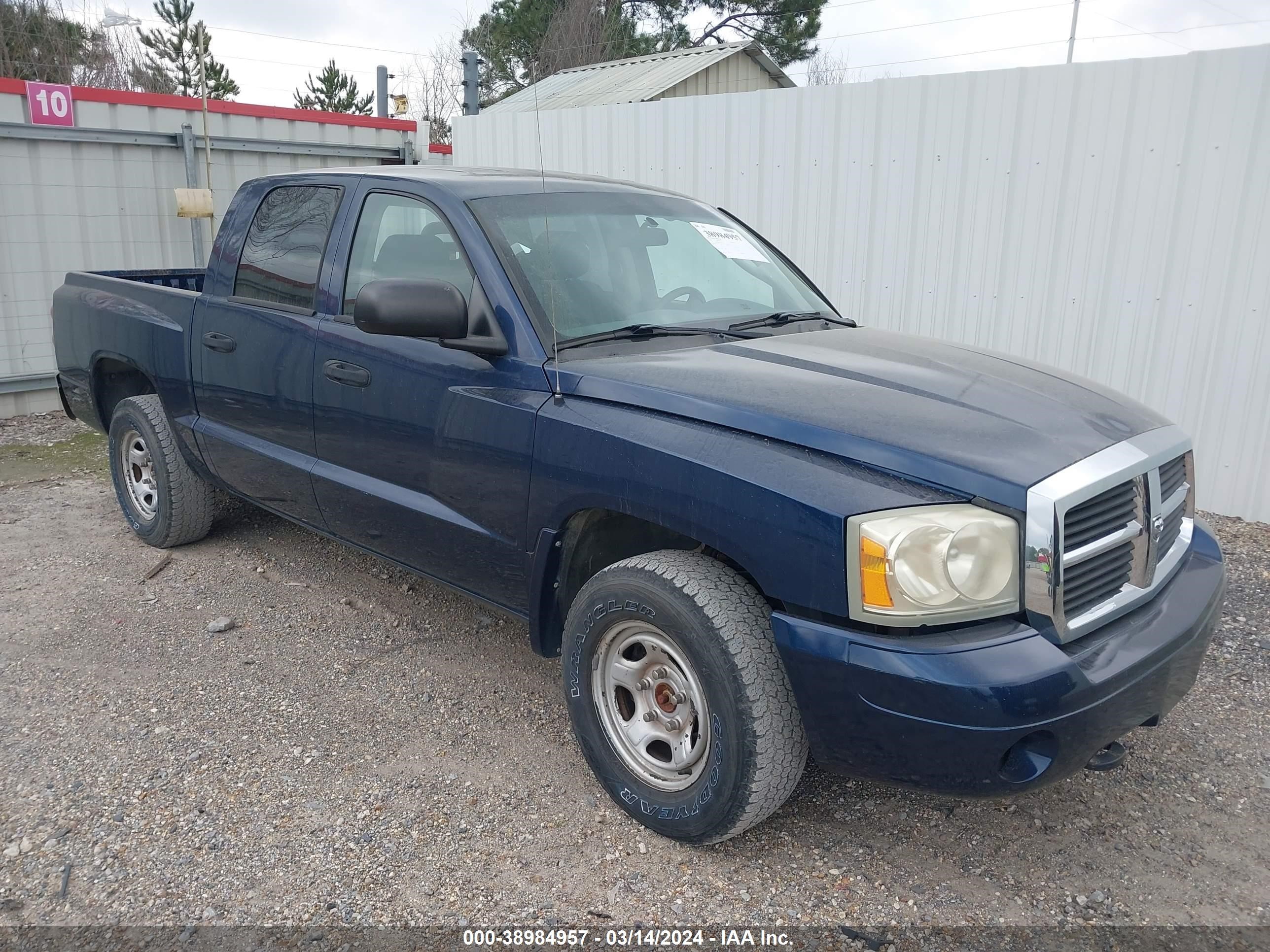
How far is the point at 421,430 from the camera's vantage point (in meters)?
3.41

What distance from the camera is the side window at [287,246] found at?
3957 mm

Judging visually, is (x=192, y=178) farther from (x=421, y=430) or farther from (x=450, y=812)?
(x=450, y=812)

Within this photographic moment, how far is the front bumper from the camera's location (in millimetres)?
2289

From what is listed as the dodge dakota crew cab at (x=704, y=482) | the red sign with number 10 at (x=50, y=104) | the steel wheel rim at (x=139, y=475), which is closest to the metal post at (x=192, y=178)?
the red sign with number 10 at (x=50, y=104)

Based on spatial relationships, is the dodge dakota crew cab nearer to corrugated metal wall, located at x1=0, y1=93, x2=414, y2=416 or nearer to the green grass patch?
the green grass patch

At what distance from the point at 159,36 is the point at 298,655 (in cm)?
2469

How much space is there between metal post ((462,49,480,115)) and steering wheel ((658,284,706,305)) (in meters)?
7.18

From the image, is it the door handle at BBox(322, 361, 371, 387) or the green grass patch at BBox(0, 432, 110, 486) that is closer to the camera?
the door handle at BBox(322, 361, 371, 387)

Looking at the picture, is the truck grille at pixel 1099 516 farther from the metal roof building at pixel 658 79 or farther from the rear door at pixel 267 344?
the metal roof building at pixel 658 79

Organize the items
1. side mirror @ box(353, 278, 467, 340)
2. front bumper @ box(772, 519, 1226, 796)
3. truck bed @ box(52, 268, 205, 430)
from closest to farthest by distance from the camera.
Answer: front bumper @ box(772, 519, 1226, 796) → side mirror @ box(353, 278, 467, 340) → truck bed @ box(52, 268, 205, 430)

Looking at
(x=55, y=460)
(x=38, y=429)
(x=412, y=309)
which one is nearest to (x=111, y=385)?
(x=55, y=460)

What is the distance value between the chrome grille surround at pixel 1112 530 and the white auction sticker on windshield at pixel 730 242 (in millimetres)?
1709

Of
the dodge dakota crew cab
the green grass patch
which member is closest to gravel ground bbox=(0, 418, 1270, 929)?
the dodge dakota crew cab

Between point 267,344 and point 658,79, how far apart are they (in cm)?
1027
